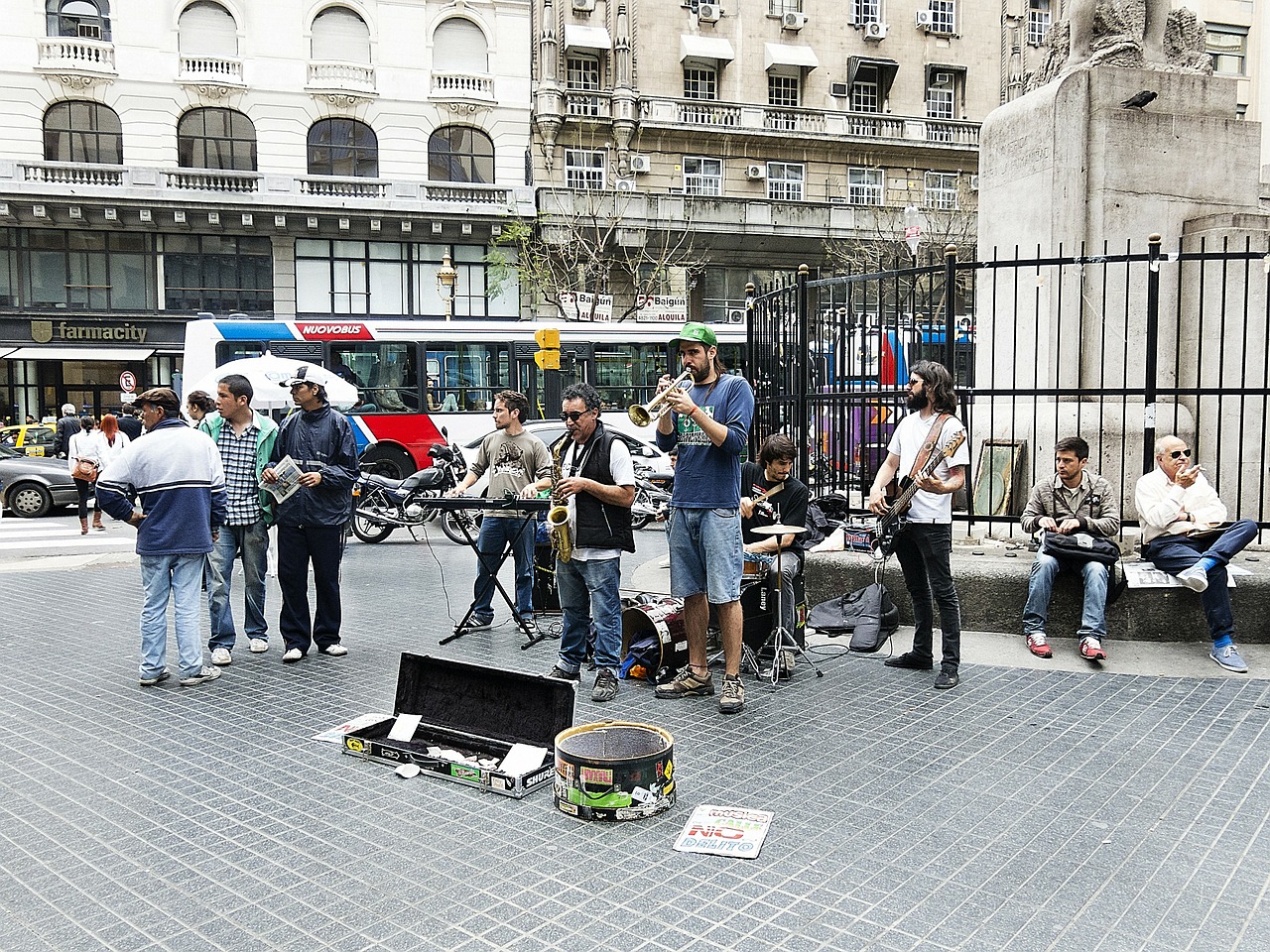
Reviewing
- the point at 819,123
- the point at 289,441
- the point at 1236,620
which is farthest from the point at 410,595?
the point at 819,123

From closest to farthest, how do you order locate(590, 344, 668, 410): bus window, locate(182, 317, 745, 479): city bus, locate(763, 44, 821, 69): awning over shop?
1. locate(182, 317, 745, 479): city bus
2. locate(590, 344, 668, 410): bus window
3. locate(763, 44, 821, 69): awning over shop

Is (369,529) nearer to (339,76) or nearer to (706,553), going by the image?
(706,553)

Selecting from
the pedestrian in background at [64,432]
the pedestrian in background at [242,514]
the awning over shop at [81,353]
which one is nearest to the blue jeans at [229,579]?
the pedestrian in background at [242,514]

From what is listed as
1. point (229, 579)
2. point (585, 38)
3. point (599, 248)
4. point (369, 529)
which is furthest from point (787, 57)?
point (229, 579)

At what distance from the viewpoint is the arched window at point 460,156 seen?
3441cm

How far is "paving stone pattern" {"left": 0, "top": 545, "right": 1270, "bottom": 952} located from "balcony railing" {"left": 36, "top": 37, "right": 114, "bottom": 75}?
99.1ft

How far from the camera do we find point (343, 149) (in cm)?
3347

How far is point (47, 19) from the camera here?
102 feet

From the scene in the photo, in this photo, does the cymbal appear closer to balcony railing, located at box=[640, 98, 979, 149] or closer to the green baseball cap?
the green baseball cap

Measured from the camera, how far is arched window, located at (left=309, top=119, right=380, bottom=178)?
3328cm

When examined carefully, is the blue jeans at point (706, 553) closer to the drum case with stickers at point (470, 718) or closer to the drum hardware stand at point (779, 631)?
the drum hardware stand at point (779, 631)

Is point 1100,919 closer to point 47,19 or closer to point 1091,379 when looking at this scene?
point 1091,379

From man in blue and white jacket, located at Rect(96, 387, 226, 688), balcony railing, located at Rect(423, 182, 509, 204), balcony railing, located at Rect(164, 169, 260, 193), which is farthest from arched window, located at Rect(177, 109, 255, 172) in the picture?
man in blue and white jacket, located at Rect(96, 387, 226, 688)

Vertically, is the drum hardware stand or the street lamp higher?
the street lamp
